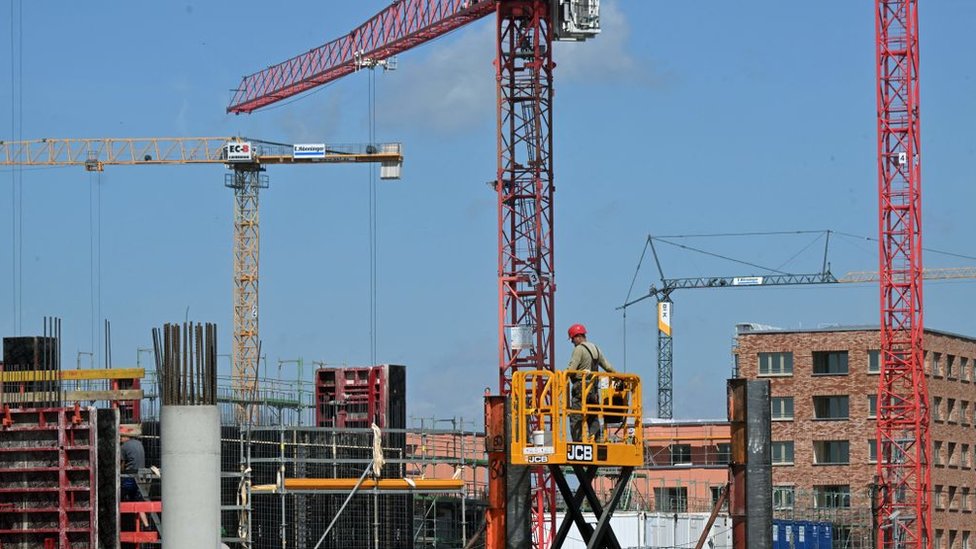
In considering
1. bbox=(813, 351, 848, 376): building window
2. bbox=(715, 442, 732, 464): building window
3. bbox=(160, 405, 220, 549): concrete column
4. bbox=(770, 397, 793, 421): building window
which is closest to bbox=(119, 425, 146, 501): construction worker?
bbox=(160, 405, 220, 549): concrete column

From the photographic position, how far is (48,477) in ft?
109

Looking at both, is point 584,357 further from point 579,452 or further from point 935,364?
point 935,364

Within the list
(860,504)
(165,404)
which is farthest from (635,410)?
Answer: (860,504)

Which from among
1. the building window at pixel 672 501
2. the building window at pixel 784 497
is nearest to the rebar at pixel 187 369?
the building window at pixel 672 501

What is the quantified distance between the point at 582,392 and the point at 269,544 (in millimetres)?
13147

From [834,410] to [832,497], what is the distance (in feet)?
13.3

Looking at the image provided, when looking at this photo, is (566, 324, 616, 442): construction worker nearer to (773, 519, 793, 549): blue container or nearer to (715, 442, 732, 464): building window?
(773, 519, 793, 549): blue container

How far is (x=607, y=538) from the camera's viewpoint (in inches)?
1090

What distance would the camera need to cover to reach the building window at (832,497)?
83.1m

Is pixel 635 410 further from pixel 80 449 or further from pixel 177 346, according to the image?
pixel 80 449

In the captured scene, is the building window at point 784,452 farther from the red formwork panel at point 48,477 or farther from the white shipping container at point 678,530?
the red formwork panel at point 48,477

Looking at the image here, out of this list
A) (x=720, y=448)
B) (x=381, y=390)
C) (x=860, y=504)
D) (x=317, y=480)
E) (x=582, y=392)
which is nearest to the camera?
(x=582, y=392)

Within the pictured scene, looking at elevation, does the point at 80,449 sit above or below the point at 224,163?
below

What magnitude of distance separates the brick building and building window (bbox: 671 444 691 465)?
15.5ft
